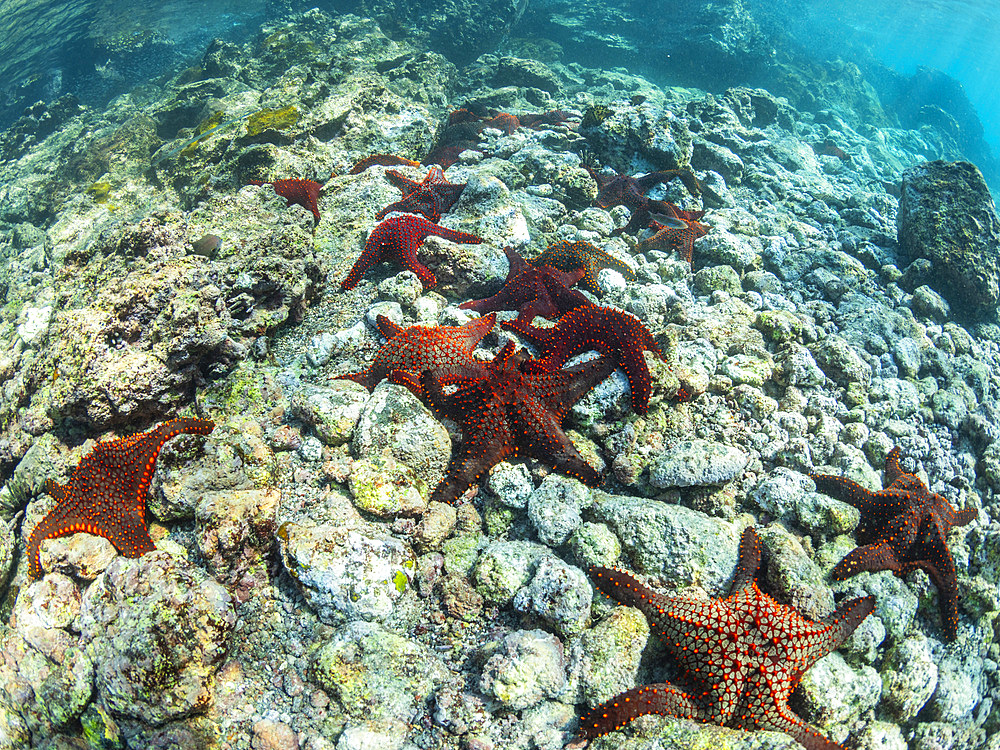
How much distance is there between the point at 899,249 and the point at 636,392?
8451mm

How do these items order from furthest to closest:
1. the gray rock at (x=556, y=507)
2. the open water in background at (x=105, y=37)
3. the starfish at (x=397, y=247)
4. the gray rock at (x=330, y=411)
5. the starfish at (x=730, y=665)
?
the open water in background at (x=105, y=37), the starfish at (x=397, y=247), the gray rock at (x=330, y=411), the gray rock at (x=556, y=507), the starfish at (x=730, y=665)

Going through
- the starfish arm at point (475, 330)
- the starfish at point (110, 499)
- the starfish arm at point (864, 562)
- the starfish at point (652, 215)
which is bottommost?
the starfish at point (110, 499)

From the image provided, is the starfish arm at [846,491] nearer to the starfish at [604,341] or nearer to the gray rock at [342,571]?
the starfish at [604,341]

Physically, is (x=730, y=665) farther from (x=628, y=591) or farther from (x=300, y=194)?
(x=300, y=194)

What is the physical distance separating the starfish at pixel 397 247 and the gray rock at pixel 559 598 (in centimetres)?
353

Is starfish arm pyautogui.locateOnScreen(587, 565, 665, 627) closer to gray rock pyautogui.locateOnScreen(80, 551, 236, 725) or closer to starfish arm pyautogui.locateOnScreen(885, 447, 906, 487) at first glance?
gray rock pyautogui.locateOnScreen(80, 551, 236, 725)

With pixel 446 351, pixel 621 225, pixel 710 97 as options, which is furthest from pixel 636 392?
pixel 710 97

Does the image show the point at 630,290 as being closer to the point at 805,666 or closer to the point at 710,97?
the point at 805,666

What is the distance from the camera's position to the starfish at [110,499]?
3.22 meters

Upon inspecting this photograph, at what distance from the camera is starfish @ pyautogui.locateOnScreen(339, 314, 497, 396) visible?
3.93 meters

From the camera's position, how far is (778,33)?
97.5ft

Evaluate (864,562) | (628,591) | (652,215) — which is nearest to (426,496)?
(628,591)

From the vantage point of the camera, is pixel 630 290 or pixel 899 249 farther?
pixel 899 249

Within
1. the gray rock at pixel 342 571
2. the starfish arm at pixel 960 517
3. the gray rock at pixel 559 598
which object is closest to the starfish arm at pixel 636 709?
the gray rock at pixel 559 598
